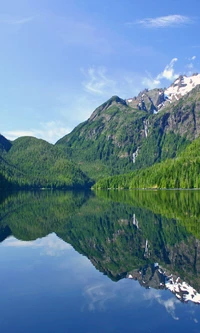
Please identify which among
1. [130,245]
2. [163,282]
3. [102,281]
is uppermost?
[130,245]

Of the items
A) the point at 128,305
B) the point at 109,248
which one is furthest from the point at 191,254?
the point at 128,305

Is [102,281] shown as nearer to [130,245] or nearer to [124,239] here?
[130,245]

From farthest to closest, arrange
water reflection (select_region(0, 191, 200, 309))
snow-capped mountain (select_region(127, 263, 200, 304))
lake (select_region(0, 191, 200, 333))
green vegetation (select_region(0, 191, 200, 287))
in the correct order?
green vegetation (select_region(0, 191, 200, 287)) → water reflection (select_region(0, 191, 200, 309)) → snow-capped mountain (select_region(127, 263, 200, 304)) → lake (select_region(0, 191, 200, 333))

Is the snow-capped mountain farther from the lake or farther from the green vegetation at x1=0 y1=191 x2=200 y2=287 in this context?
the green vegetation at x1=0 y1=191 x2=200 y2=287

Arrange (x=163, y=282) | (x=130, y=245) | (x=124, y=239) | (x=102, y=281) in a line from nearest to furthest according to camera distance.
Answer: (x=163, y=282)
(x=102, y=281)
(x=130, y=245)
(x=124, y=239)

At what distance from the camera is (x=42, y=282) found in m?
21.7

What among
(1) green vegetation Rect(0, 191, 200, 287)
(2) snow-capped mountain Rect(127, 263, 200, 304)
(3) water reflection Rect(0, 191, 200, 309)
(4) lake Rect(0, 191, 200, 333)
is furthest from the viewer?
(1) green vegetation Rect(0, 191, 200, 287)

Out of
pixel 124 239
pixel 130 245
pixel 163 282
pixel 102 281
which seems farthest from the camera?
pixel 124 239

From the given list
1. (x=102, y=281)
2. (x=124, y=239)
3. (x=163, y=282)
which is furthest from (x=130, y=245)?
(x=163, y=282)

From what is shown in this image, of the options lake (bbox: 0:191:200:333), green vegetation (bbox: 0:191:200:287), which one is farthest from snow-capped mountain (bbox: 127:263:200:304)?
green vegetation (bbox: 0:191:200:287)

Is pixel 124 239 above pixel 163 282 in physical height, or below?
above

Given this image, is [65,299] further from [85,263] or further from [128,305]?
[85,263]

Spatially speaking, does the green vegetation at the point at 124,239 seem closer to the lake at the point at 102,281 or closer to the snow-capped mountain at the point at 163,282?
the lake at the point at 102,281

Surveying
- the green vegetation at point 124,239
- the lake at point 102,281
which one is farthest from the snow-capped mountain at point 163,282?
the green vegetation at point 124,239
